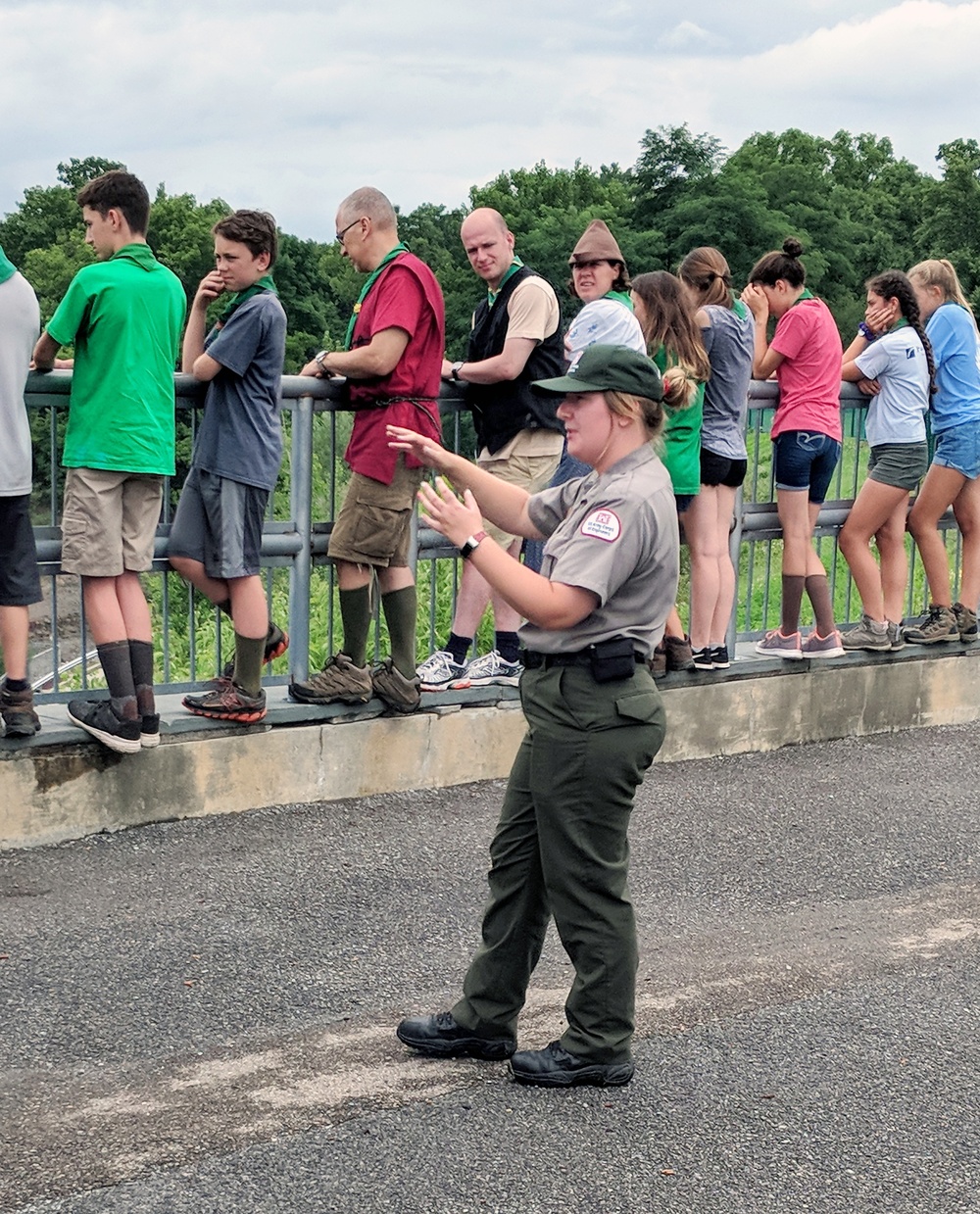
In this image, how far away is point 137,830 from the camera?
684 centimetres

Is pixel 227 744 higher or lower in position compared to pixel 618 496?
lower

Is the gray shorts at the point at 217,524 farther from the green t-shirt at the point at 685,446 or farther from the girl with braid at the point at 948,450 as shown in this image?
the girl with braid at the point at 948,450

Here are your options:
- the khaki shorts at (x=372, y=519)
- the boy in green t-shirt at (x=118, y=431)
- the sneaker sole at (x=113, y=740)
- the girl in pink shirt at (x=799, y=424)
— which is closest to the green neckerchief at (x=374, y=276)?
the khaki shorts at (x=372, y=519)

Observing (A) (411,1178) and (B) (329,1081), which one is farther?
(B) (329,1081)

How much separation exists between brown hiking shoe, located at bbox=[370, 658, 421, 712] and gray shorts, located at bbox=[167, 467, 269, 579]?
0.87 m

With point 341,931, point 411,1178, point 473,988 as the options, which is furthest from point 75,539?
point 411,1178

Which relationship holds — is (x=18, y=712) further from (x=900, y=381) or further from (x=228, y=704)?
(x=900, y=381)

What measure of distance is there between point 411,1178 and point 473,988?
0.83m

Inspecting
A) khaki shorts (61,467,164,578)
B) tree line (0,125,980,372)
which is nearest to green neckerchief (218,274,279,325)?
khaki shorts (61,467,164,578)

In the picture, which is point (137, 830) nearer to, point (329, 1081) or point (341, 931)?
point (341, 931)

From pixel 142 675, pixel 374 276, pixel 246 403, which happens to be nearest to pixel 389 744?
pixel 142 675

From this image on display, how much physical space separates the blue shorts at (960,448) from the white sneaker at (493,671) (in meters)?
3.14

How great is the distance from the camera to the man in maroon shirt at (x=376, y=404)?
23.6 feet

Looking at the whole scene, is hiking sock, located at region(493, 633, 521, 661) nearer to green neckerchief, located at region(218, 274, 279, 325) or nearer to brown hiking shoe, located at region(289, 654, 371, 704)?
brown hiking shoe, located at region(289, 654, 371, 704)
